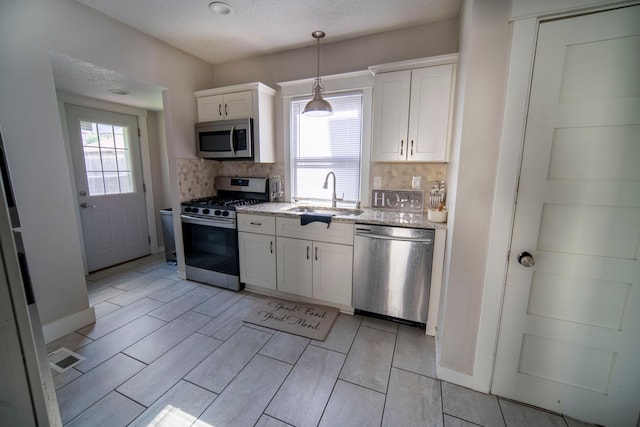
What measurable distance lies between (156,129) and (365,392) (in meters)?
4.47

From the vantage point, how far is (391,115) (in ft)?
7.83

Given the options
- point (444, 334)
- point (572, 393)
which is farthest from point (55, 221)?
point (572, 393)

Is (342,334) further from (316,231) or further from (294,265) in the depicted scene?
(316,231)

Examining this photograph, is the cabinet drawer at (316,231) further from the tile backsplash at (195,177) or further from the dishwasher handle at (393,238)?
the tile backsplash at (195,177)

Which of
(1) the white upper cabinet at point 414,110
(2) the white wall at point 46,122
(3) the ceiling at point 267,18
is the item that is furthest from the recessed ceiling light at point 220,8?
(1) the white upper cabinet at point 414,110

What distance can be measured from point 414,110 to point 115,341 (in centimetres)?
318

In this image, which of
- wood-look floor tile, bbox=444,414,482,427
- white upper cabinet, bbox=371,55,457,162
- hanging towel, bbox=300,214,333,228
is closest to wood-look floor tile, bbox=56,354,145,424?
hanging towel, bbox=300,214,333,228

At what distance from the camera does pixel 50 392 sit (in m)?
0.90

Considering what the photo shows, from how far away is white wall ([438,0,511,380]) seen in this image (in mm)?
1400

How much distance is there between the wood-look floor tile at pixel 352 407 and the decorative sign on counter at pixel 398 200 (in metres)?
1.69

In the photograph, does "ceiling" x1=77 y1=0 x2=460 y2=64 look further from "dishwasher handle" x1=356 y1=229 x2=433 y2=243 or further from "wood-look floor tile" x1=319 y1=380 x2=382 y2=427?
"wood-look floor tile" x1=319 y1=380 x2=382 y2=427

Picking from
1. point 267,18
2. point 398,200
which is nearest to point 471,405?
point 398,200

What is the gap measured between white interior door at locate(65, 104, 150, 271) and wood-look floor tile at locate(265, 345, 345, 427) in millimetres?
3334

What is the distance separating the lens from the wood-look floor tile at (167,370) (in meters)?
1.64
